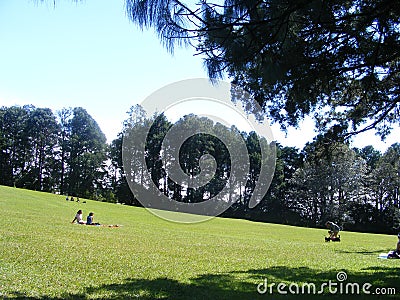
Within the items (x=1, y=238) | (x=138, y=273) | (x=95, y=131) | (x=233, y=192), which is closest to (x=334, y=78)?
(x=138, y=273)

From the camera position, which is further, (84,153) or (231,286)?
(84,153)

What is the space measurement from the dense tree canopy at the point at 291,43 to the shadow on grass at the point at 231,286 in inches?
141

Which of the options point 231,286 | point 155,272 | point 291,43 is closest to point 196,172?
point 155,272

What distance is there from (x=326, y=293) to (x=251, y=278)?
183cm

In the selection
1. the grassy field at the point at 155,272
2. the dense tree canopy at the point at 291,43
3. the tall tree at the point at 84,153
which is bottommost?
the grassy field at the point at 155,272

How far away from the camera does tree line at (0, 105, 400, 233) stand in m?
57.3

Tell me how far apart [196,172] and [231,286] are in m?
52.4

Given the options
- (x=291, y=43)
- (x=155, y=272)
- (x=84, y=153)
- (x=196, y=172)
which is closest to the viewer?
(x=291, y=43)

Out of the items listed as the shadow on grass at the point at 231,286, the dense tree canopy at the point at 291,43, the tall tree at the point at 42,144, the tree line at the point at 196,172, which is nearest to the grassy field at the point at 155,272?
the shadow on grass at the point at 231,286

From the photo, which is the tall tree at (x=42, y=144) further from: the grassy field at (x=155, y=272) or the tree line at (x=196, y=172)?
the grassy field at (x=155, y=272)

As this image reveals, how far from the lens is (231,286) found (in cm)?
741

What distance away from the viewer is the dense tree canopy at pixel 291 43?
17.7 feet

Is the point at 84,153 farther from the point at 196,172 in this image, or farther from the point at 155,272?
the point at 155,272

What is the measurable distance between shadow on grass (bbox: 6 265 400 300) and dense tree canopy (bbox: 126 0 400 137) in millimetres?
3577
